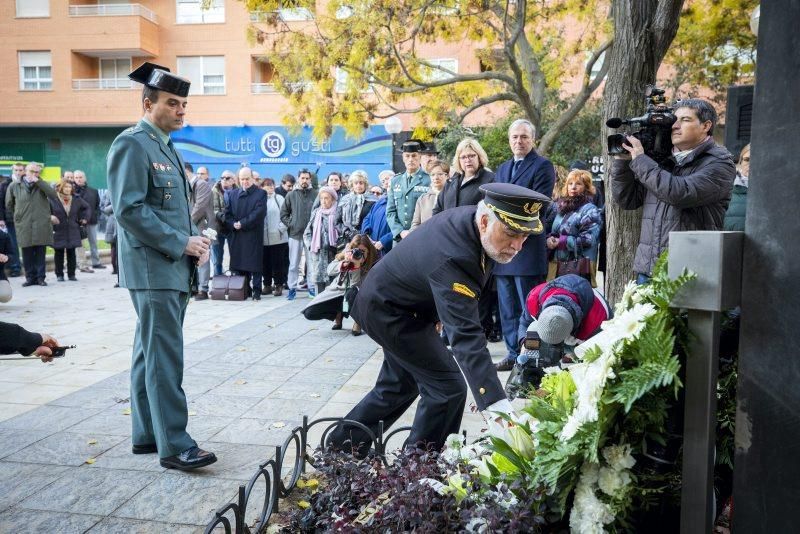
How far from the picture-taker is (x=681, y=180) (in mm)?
4332

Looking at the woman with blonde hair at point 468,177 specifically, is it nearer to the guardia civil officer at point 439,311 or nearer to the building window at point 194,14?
the guardia civil officer at point 439,311

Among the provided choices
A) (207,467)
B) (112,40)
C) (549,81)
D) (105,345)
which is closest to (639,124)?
(207,467)

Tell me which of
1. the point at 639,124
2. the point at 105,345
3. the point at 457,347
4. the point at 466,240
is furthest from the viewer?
the point at 105,345

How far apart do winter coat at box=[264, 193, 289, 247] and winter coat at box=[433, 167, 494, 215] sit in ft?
18.3

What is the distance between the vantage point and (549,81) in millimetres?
16000

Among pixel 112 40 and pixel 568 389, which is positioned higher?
pixel 112 40

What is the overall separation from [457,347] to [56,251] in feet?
43.5

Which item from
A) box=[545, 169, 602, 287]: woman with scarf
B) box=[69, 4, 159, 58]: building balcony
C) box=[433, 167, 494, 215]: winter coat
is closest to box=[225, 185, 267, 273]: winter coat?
box=[433, 167, 494, 215]: winter coat

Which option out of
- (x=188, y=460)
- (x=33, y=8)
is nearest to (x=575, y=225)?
(x=188, y=460)

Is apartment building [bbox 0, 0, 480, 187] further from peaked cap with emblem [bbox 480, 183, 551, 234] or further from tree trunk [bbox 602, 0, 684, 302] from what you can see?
peaked cap with emblem [bbox 480, 183, 551, 234]

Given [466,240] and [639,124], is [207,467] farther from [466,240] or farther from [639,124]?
[639,124]

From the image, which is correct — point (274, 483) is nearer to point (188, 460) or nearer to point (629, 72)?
point (188, 460)

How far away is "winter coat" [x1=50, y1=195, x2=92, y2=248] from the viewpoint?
1383 cm

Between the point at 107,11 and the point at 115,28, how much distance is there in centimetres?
101
